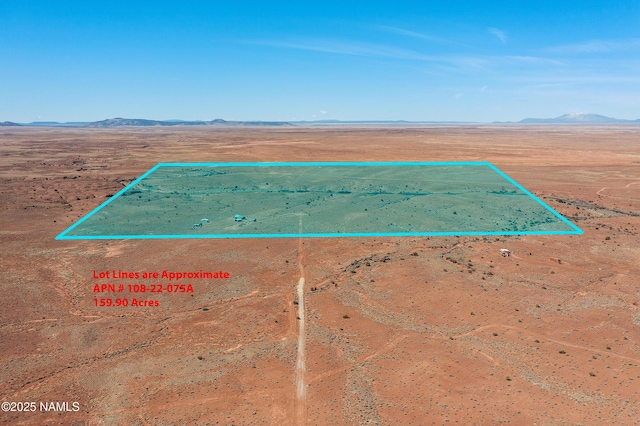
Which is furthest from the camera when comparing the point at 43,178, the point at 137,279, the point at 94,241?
the point at 43,178

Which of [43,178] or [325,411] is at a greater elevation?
[43,178]

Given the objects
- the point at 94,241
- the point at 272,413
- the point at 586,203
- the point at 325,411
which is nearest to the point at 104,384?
the point at 272,413

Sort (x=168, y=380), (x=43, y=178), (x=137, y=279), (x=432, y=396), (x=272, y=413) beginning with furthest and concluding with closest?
1. (x=43, y=178)
2. (x=137, y=279)
3. (x=168, y=380)
4. (x=432, y=396)
5. (x=272, y=413)

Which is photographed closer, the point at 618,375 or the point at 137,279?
the point at 618,375

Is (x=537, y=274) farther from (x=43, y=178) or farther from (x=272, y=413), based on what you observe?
(x=43, y=178)

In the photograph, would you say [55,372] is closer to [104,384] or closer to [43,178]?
[104,384]

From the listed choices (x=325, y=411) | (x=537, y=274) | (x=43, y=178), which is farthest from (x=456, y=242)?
(x=43, y=178)
